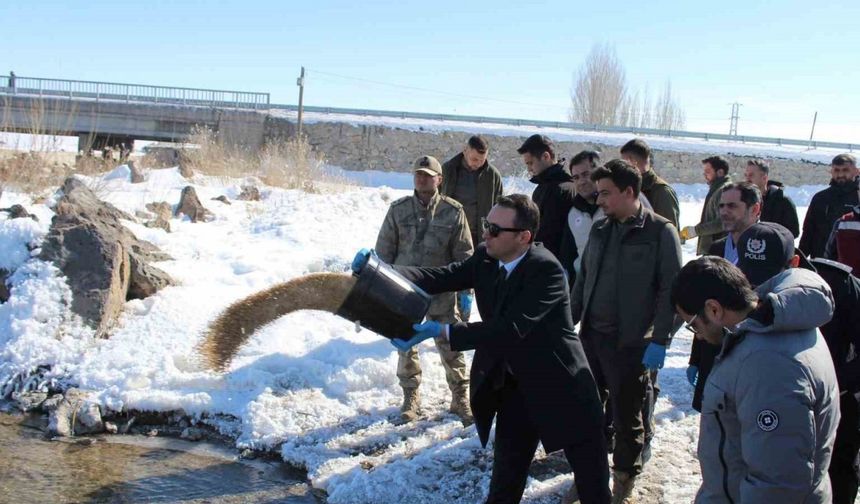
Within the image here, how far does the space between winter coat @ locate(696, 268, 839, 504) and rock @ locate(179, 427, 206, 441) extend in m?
4.16

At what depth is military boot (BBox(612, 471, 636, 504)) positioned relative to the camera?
4.25m

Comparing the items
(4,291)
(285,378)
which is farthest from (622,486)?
(4,291)

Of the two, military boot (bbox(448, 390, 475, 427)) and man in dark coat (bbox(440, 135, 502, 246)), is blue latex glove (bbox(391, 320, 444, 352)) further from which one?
man in dark coat (bbox(440, 135, 502, 246))

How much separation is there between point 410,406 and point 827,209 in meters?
4.01

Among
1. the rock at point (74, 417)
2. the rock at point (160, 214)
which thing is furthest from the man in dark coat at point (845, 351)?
the rock at point (160, 214)

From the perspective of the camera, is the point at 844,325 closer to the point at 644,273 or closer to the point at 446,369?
the point at 644,273

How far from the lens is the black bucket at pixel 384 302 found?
11.8ft

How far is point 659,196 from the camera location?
554 cm

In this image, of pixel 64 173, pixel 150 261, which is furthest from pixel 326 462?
pixel 64 173

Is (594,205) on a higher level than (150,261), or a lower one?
higher

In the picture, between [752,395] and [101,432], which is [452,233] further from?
[752,395]

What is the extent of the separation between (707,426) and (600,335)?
6.07 ft

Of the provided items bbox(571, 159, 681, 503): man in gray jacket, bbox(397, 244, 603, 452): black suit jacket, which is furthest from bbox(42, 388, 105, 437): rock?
bbox(571, 159, 681, 503): man in gray jacket

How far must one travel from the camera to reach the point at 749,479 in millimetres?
2199
